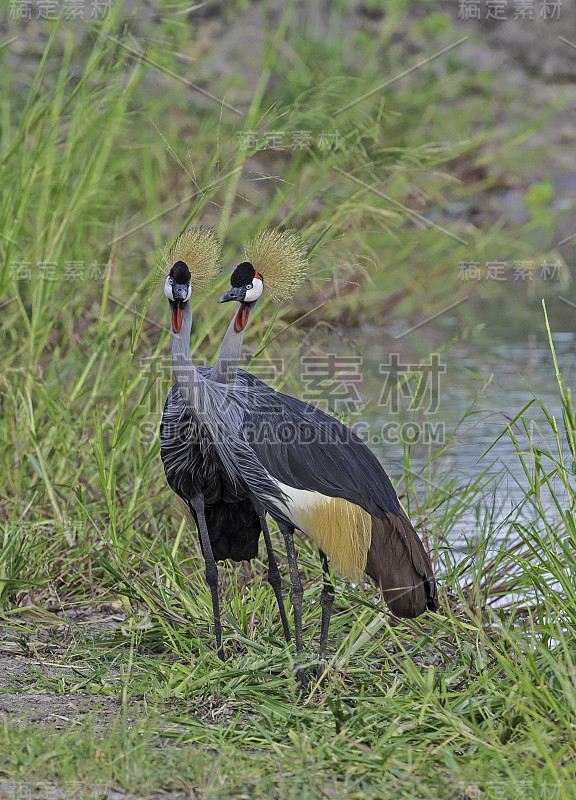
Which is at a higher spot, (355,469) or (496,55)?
(496,55)

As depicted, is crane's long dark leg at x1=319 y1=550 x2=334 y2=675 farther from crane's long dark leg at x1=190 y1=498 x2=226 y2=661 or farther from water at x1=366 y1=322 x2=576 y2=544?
water at x1=366 y1=322 x2=576 y2=544

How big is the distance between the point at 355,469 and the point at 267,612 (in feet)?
Result: 2.06

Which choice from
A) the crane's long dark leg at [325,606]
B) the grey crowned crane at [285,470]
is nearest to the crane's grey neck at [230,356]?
the grey crowned crane at [285,470]

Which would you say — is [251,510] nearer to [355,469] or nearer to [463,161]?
[355,469]

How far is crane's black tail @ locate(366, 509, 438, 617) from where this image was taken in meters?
3.03

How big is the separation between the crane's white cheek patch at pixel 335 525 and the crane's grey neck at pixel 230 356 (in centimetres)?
35

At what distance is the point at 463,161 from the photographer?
959cm

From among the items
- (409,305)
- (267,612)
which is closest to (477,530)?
(267,612)

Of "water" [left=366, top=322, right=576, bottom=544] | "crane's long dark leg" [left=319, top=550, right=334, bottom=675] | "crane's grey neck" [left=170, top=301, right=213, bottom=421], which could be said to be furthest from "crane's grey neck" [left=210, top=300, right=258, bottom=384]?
"water" [left=366, top=322, right=576, bottom=544]

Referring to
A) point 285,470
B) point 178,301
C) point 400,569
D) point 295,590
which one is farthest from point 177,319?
point 400,569

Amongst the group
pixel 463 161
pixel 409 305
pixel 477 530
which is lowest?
pixel 477 530

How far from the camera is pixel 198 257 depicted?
3.04 metres

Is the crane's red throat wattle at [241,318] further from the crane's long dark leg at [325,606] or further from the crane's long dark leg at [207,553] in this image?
the crane's long dark leg at [325,606]

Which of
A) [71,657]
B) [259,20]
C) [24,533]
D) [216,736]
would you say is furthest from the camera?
[259,20]
